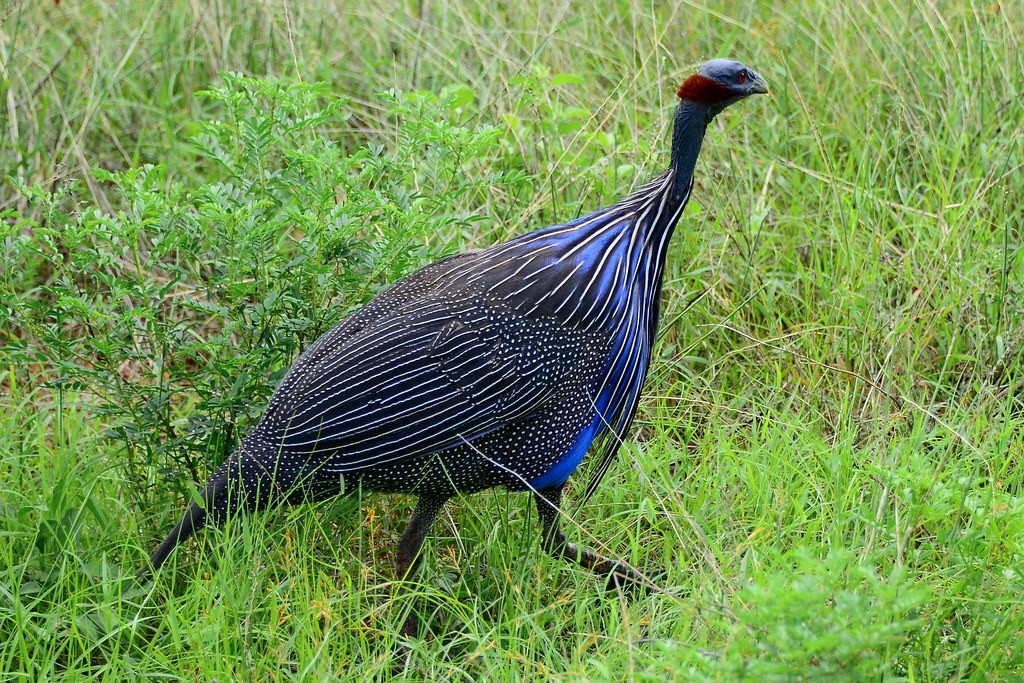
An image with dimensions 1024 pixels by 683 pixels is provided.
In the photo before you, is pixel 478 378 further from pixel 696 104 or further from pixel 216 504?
pixel 696 104

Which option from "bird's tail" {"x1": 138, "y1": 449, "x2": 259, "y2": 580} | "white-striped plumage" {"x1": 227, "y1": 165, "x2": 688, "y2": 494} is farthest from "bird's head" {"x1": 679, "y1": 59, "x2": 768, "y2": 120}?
"bird's tail" {"x1": 138, "y1": 449, "x2": 259, "y2": 580}

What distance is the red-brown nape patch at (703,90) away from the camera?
3.07 metres

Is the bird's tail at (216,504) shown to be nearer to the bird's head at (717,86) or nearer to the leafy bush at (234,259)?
the leafy bush at (234,259)

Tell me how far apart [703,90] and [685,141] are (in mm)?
131

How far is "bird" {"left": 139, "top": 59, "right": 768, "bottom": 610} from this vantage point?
2.82m

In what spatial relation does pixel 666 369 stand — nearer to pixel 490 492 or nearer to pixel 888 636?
pixel 490 492

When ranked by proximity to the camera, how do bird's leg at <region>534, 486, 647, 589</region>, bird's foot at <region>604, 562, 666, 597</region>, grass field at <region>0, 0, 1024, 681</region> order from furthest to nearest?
bird's leg at <region>534, 486, 647, 589</region> < bird's foot at <region>604, 562, 666, 597</region> < grass field at <region>0, 0, 1024, 681</region>

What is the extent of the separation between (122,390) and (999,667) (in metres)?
2.15

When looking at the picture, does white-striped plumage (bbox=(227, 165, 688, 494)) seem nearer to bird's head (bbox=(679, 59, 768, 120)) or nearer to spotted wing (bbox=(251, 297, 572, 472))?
spotted wing (bbox=(251, 297, 572, 472))

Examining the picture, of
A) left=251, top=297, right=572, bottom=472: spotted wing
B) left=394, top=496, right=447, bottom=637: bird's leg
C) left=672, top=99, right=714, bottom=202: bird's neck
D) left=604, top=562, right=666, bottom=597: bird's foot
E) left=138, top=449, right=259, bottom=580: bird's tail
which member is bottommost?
left=604, top=562, right=666, bottom=597: bird's foot

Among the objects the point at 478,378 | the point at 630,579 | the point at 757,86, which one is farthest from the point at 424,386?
the point at 757,86

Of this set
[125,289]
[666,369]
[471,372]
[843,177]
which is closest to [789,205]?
[843,177]

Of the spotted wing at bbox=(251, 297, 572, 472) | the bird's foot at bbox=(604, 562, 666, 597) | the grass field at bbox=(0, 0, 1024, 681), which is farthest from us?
the bird's foot at bbox=(604, 562, 666, 597)

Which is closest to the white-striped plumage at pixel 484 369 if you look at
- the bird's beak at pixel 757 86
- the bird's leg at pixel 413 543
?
the bird's leg at pixel 413 543
